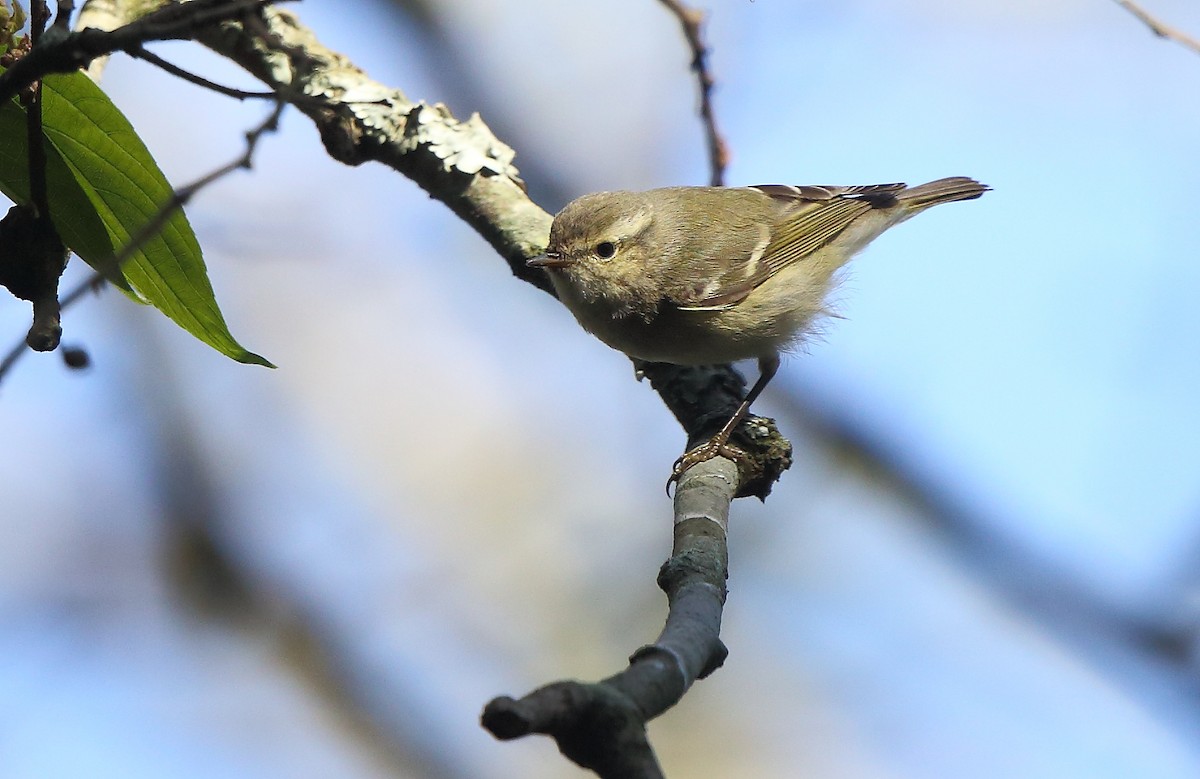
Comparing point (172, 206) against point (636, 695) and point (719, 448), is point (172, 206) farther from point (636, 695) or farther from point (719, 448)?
point (719, 448)


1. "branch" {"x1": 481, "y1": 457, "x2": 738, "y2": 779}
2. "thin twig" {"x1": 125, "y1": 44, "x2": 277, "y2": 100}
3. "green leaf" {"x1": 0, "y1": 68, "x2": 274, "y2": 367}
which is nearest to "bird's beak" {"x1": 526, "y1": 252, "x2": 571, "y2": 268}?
"green leaf" {"x1": 0, "y1": 68, "x2": 274, "y2": 367}

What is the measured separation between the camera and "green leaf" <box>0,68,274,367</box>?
1771 mm

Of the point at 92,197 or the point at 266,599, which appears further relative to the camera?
the point at 266,599

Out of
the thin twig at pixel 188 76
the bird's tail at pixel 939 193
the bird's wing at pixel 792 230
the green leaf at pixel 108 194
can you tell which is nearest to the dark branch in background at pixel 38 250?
the green leaf at pixel 108 194

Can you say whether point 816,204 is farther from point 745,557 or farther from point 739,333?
point 745,557

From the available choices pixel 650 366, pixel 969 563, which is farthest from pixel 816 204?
pixel 969 563

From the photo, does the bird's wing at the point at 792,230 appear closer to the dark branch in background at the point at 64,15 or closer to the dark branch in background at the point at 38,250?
the dark branch in background at the point at 38,250

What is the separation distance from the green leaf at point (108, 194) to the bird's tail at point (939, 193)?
336 centimetres

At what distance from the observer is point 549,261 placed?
3260 millimetres

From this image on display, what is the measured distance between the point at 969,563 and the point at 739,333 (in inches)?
88.0

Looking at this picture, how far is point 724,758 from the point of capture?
606 centimetres

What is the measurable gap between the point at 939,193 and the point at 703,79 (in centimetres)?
191

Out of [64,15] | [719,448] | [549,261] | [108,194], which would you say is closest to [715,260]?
[549,261]

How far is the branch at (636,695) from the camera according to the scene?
105 centimetres
